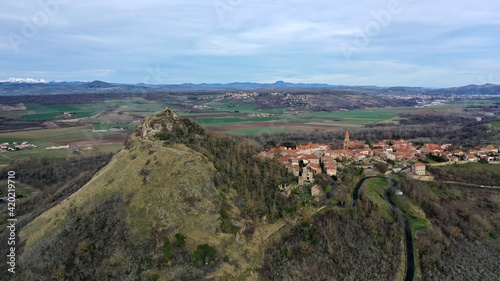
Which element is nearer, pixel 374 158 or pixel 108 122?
pixel 374 158

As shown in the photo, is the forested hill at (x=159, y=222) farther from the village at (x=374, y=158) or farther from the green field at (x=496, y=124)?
the green field at (x=496, y=124)

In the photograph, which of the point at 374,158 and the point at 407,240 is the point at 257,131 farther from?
the point at 407,240

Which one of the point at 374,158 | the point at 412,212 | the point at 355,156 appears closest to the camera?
the point at 412,212

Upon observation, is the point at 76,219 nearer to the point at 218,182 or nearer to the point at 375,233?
the point at 218,182

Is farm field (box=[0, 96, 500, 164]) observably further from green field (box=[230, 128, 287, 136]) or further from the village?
the village

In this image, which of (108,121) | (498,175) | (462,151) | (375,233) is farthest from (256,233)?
(108,121)

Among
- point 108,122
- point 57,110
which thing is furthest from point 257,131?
point 57,110

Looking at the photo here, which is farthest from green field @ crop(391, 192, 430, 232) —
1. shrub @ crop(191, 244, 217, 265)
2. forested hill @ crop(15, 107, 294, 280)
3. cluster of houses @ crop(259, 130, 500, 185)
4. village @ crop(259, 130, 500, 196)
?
shrub @ crop(191, 244, 217, 265)
